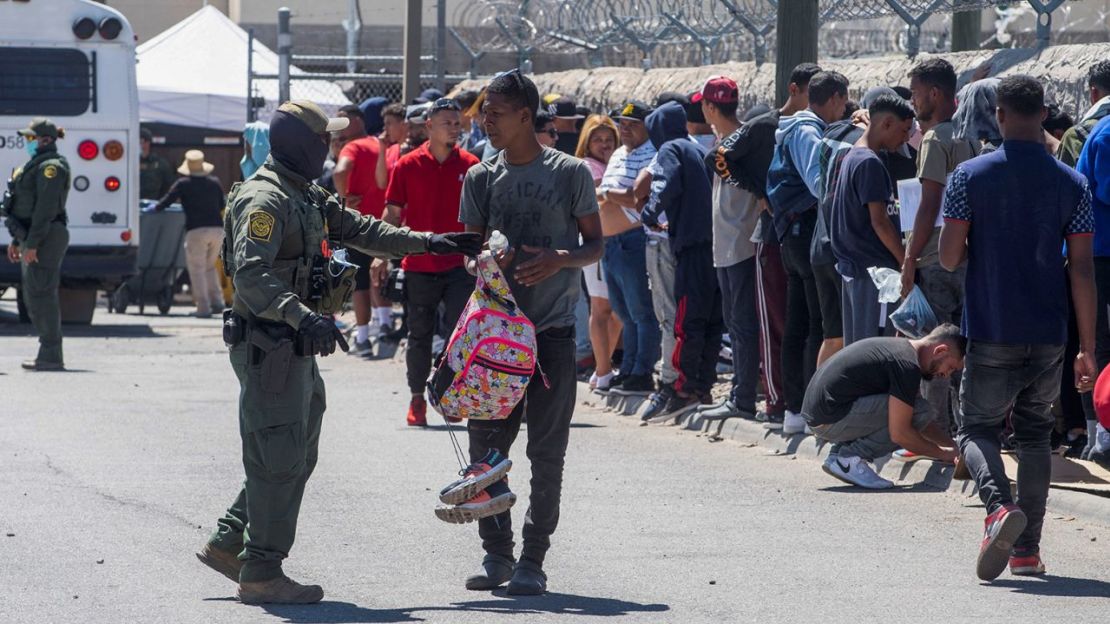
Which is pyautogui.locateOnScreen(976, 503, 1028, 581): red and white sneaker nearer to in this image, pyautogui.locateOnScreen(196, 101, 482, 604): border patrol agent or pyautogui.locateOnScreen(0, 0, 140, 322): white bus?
pyautogui.locateOnScreen(196, 101, 482, 604): border patrol agent

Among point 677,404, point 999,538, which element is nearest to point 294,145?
point 999,538

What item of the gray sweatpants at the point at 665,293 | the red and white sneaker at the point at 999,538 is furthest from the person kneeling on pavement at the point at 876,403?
the gray sweatpants at the point at 665,293

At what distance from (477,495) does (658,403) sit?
5.22 meters

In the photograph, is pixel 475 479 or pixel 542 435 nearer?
pixel 475 479

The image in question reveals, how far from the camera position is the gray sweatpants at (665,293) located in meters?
11.7

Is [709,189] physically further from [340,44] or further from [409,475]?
[340,44]

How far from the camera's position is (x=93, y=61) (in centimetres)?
1833

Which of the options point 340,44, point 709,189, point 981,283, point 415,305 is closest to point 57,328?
point 415,305

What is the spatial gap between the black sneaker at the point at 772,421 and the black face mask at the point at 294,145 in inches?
182

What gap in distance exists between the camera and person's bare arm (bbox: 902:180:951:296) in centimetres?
825

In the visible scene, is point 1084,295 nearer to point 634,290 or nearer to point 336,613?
point 336,613

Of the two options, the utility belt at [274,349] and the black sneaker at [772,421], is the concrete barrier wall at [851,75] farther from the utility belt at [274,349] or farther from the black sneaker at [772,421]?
the utility belt at [274,349]

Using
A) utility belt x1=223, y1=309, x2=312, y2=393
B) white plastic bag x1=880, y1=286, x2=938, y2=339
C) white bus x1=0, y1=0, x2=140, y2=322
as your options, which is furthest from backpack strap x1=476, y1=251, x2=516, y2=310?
white bus x1=0, y1=0, x2=140, y2=322

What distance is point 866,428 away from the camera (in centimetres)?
926
